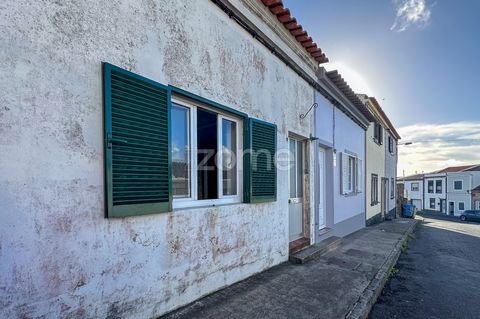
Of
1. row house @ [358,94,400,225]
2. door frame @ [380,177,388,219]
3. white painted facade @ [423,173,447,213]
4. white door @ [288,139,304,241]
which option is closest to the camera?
white door @ [288,139,304,241]

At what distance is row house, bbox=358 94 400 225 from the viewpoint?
12664 millimetres

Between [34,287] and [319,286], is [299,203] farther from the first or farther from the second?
[34,287]

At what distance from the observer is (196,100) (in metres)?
3.31

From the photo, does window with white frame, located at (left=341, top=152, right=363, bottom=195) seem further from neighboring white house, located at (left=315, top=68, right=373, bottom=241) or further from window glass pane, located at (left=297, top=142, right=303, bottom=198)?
A: window glass pane, located at (left=297, top=142, right=303, bottom=198)

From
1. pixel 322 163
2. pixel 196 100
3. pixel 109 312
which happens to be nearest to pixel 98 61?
pixel 196 100

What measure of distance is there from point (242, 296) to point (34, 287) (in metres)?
2.39

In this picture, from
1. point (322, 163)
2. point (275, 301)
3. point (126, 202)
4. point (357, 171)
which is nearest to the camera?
point (126, 202)

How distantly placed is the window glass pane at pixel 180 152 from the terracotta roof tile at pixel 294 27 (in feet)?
8.49

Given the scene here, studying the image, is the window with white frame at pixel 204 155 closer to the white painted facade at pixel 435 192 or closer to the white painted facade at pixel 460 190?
the white painted facade at pixel 460 190

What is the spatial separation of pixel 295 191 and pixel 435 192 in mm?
52371

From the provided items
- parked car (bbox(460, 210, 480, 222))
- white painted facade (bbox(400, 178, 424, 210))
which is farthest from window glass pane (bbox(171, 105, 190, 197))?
white painted facade (bbox(400, 178, 424, 210))

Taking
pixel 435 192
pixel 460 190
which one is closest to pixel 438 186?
pixel 435 192

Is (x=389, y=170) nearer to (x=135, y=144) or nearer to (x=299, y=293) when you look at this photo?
(x=299, y=293)

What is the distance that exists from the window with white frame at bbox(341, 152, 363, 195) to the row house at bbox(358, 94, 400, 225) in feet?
5.99
